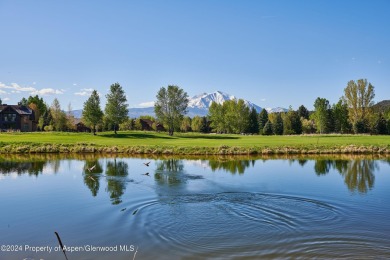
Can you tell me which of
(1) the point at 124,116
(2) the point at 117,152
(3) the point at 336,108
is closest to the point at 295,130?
(3) the point at 336,108

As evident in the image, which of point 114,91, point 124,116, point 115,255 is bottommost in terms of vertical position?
point 115,255

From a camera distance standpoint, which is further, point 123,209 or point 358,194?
point 358,194

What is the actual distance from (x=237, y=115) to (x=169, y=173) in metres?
80.3

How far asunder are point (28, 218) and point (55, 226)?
87.2 inches

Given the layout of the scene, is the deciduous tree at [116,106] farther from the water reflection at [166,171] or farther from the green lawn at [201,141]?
the water reflection at [166,171]

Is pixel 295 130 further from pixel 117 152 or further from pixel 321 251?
pixel 321 251

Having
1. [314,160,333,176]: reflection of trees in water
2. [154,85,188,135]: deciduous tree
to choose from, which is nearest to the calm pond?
[314,160,333,176]: reflection of trees in water

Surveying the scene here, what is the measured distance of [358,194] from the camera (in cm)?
2253

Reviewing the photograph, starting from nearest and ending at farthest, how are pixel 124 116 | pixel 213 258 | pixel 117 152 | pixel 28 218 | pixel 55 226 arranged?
pixel 213 258 → pixel 55 226 → pixel 28 218 → pixel 117 152 → pixel 124 116

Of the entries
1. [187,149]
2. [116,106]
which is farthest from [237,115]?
[187,149]

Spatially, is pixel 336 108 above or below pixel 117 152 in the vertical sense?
above

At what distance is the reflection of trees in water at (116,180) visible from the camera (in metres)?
22.3

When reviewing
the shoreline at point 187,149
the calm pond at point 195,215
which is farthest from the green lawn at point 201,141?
the calm pond at point 195,215

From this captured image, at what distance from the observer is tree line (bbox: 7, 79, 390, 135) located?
8556 centimetres
